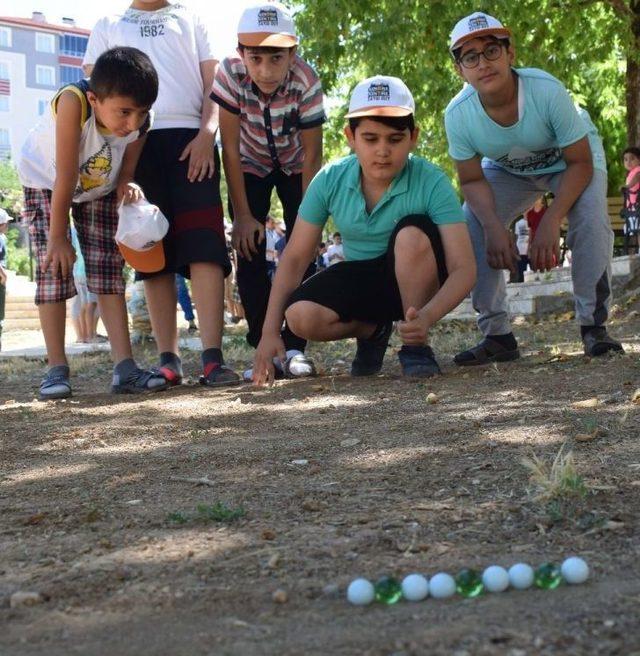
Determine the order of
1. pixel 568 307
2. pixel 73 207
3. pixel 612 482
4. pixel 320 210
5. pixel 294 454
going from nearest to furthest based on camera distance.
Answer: pixel 612 482 → pixel 294 454 → pixel 320 210 → pixel 73 207 → pixel 568 307

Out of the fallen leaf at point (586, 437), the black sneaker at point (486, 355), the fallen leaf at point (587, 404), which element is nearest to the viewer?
the fallen leaf at point (586, 437)

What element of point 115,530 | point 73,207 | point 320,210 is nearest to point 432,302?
point 320,210

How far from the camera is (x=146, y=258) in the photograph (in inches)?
202

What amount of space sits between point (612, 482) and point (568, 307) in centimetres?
717

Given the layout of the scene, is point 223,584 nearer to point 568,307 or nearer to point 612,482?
point 612,482

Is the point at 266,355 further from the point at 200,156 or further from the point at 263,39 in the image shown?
the point at 263,39

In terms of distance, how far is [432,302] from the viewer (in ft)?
15.5

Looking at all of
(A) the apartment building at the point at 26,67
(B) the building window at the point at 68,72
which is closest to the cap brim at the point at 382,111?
(A) the apartment building at the point at 26,67

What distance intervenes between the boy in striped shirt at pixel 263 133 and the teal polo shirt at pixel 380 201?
1.31ft

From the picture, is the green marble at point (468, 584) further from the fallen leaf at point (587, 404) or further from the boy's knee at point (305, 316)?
the boy's knee at point (305, 316)

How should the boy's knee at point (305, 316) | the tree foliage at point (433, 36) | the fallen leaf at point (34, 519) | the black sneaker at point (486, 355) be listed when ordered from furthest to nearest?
the tree foliage at point (433, 36), the black sneaker at point (486, 355), the boy's knee at point (305, 316), the fallen leaf at point (34, 519)

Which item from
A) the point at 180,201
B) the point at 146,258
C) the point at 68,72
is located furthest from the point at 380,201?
the point at 68,72

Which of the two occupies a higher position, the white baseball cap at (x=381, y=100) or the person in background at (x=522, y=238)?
the white baseball cap at (x=381, y=100)

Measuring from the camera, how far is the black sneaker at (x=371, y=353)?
17.5ft
